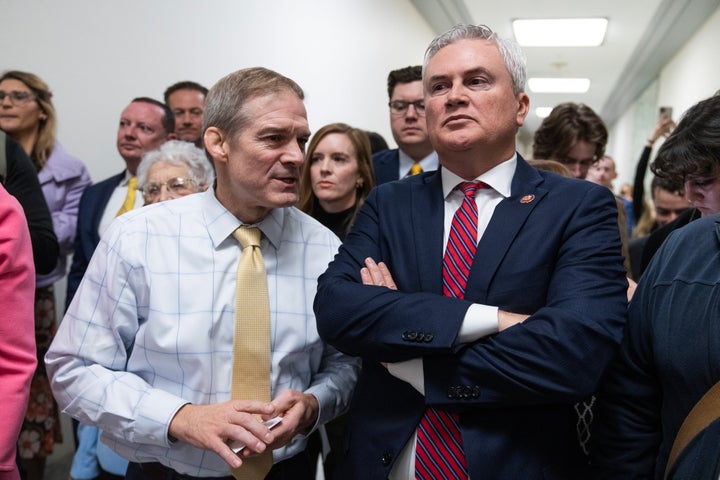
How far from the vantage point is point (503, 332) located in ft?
4.02

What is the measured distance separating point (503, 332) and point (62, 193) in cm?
251

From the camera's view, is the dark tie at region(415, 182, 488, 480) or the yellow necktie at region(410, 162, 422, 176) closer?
the dark tie at region(415, 182, 488, 480)

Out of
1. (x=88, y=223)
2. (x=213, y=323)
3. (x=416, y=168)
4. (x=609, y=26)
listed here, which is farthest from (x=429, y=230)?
(x=609, y=26)

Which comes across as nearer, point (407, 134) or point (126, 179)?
point (407, 134)

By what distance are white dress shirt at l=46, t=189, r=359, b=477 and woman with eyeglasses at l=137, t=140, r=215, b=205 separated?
34.9 inches

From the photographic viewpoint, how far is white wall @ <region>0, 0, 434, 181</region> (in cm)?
307

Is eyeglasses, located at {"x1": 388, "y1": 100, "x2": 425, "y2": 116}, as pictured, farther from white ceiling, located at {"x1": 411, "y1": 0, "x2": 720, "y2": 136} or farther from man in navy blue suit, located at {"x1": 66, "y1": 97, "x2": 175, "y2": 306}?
white ceiling, located at {"x1": 411, "y1": 0, "x2": 720, "y2": 136}

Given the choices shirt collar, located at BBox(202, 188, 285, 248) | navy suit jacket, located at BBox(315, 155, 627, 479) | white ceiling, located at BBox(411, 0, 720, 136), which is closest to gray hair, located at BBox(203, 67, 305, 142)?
shirt collar, located at BBox(202, 188, 285, 248)

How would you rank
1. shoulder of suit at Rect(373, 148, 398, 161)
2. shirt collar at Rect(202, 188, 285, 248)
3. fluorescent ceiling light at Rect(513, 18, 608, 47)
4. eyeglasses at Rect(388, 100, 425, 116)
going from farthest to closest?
fluorescent ceiling light at Rect(513, 18, 608, 47), shoulder of suit at Rect(373, 148, 398, 161), eyeglasses at Rect(388, 100, 425, 116), shirt collar at Rect(202, 188, 285, 248)

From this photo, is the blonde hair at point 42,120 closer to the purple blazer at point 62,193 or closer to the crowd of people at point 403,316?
the purple blazer at point 62,193

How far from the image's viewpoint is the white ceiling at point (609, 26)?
6.12 metres

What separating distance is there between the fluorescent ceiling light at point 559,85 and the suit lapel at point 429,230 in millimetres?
9255

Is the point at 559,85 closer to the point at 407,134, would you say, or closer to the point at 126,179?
the point at 407,134

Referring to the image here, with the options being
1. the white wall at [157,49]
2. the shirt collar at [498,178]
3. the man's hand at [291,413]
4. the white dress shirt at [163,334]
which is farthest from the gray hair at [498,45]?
the white wall at [157,49]
